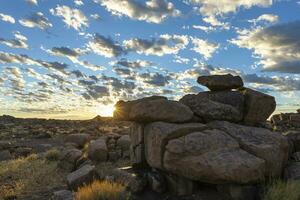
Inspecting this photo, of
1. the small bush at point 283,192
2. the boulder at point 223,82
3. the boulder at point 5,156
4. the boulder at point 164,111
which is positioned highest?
the boulder at point 223,82

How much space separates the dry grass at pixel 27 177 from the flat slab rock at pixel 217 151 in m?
6.38

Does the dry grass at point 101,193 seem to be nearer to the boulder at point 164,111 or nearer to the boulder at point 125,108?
the boulder at point 164,111

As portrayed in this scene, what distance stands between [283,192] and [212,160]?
2667mm

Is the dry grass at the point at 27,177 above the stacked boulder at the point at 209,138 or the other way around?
the other way around

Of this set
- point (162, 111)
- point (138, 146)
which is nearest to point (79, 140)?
point (138, 146)

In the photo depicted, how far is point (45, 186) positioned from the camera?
19.8 metres

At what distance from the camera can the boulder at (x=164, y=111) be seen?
54.5 ft

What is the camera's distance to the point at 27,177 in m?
21.7

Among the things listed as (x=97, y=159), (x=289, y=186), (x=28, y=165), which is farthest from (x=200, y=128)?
(x=28, y=165)

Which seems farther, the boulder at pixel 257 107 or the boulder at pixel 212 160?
the boulder at pixel 257 107

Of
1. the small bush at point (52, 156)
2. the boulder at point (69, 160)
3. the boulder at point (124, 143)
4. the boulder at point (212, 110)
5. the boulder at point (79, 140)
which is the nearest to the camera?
the boulder at point (212, 110)

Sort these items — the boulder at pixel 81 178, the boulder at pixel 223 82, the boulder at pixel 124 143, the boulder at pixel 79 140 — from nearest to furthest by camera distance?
1. the boulder at pixel 81 178
2. the boulder at pixel 223 82
3. the boulder at pixel 124 143
4. the boulder at pixel 79 140

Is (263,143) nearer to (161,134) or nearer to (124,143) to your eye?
(161,134)

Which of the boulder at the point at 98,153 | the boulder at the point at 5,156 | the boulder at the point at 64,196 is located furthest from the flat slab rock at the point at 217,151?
the boulder at the point at 5,156
